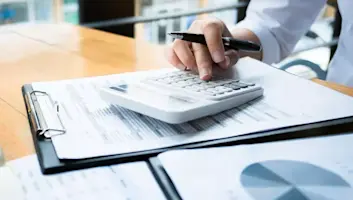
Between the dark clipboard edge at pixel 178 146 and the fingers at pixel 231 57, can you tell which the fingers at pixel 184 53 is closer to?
the fingers at pixel 231 57

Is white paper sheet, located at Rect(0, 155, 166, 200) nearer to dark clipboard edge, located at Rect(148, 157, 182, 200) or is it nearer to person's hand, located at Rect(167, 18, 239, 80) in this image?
dark clipboard edge, located at Rect(148, 157, 182, 200)

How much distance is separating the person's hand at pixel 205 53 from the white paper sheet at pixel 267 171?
0.21m

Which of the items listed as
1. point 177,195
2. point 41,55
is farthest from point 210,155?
point 41,55

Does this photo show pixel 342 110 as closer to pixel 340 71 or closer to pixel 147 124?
pixel 147 124

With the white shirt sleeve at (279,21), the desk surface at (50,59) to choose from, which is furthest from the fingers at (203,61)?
the white shirt sleeve at (279,21)

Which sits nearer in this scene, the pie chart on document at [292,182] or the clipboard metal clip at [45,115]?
the pie chart on document at [292,182]

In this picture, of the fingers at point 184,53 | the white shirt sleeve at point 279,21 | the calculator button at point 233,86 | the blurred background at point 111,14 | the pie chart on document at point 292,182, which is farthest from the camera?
the blurred background at point 111,14

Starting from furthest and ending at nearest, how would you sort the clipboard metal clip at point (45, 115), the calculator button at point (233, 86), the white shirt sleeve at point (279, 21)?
the white shirt sleeve at point (279, 21), the calculator button at point (233, 86), the clipboard metal clip at point (45, 115)

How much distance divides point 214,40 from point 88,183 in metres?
0.35

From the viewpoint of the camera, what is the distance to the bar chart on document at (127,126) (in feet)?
1.58

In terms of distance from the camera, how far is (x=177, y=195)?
1.30 feet

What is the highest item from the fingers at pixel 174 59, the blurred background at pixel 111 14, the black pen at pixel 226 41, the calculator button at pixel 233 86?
the black pen at pixel 226 41

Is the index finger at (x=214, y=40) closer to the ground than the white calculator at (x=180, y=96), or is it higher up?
higher up

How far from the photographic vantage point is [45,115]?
0.55 metres
